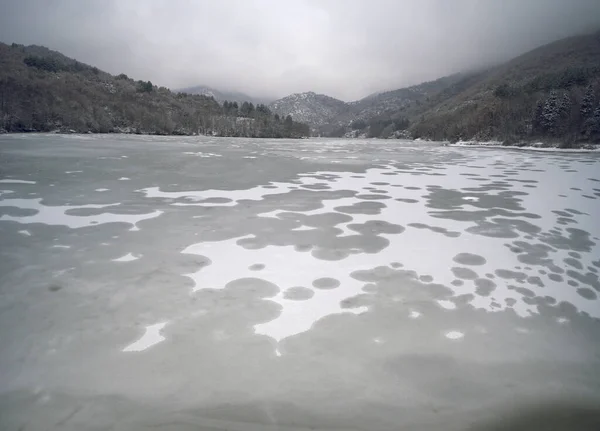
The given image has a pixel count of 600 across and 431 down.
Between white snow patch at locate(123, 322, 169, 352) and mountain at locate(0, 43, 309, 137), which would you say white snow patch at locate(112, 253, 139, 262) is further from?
mountain at locate(0, 43, 309, 137)

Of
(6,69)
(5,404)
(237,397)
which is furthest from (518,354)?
(6,69)

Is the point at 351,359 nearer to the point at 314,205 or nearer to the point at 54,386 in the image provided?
the point at 54,386

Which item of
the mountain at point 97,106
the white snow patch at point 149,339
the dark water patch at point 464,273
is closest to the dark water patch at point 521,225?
the dark water patch at point 464,273

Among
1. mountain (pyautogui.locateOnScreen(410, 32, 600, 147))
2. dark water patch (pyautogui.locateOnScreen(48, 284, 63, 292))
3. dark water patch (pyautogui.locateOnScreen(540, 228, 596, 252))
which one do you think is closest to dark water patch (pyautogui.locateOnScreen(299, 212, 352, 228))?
dark water patch (pyautogui.locateOnScreen(540, 228, 596, 252))

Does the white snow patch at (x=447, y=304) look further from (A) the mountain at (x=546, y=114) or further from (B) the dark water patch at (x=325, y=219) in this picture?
(A) the mountain at (x=546, y=114)

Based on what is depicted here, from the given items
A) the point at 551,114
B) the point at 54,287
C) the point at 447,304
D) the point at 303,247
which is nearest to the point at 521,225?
the point at 447,304

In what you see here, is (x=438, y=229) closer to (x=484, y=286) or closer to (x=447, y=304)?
(x=484, y=286)
